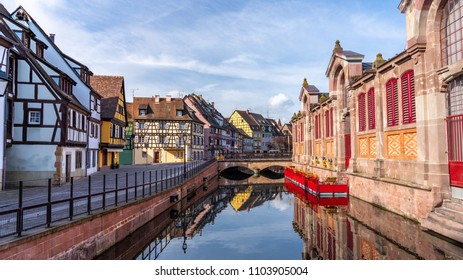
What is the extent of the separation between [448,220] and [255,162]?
39.0 m

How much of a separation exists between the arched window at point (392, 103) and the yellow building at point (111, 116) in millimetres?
26184

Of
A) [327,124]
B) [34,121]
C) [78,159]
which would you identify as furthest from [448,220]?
[78,159]

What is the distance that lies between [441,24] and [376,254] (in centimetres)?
1003

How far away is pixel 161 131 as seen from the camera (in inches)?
2058

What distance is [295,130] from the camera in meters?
51.5

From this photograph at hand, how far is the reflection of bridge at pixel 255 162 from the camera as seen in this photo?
164 feet

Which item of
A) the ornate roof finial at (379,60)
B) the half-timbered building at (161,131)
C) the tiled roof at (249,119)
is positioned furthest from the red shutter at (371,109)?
the tiled roof at (249,119)

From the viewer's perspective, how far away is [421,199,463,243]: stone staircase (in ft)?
37.1

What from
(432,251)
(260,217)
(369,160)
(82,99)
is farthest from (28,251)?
(82,99)

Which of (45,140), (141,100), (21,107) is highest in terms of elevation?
(141,100)

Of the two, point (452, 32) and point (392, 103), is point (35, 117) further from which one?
point (452, 32)

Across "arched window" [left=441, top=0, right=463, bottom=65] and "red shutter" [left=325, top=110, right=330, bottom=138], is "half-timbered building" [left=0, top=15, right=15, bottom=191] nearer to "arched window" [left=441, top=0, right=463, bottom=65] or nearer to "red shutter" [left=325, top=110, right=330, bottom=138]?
"arched window" [left=441, top=0, right=463, bottom=65]

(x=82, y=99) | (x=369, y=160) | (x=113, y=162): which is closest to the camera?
(x=369, y=160)
